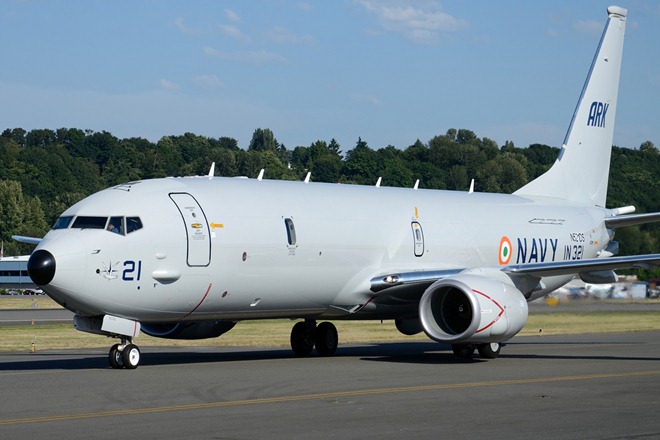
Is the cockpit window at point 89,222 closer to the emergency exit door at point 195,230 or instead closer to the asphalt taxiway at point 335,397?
the emergency exit door at point 195,230

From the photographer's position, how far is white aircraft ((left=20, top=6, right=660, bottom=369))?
21469 millimetres

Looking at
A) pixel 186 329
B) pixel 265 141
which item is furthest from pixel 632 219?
pixel 265 141

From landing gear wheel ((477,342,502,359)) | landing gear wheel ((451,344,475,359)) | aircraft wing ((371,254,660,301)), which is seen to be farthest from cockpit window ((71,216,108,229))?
landing gear wheel ((477,342,502,359))

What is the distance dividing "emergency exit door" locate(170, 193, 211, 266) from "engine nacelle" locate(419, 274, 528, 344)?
5.13 meters

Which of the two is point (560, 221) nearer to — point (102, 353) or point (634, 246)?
point (102, 353)

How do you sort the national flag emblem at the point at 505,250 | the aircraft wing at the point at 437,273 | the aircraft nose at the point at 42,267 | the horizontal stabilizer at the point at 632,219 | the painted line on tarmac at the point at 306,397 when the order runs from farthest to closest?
the national flag emblem at the point at 505,250, the horizontal stabilizer at the point at 632,219, the aircraft wing at the point at 437,273, the aircraft nose at the point at 42,267, the painted line on tarmac at the point at 306,397

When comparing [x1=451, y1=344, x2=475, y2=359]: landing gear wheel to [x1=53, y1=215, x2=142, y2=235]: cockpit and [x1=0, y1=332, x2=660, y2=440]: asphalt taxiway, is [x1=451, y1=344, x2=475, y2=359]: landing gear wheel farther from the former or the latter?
[x1=53, y1=215, x2=142, y2=235]: cockpit

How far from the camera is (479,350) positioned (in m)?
26.2

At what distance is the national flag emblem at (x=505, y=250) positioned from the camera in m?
30.1

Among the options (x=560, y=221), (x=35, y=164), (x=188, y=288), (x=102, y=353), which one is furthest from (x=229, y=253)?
(x=35, y=164)

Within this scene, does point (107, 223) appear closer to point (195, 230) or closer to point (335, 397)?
point (195, 230)

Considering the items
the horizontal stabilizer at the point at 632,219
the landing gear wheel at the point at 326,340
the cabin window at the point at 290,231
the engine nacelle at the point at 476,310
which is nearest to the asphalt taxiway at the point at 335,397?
the landing gear wheel at the point at 326,340

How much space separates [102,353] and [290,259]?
302 inches

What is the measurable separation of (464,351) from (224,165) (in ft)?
315
